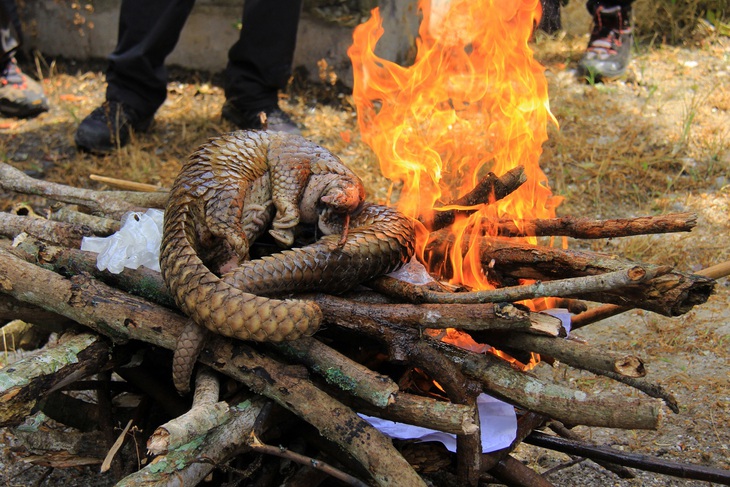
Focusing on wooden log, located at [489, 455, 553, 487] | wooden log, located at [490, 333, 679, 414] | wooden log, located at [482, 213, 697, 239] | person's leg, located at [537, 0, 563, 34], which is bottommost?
wooden log, located at [489, 455, 553, 487]

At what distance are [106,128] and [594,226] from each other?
399 cm

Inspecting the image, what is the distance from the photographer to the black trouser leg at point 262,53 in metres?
5.22

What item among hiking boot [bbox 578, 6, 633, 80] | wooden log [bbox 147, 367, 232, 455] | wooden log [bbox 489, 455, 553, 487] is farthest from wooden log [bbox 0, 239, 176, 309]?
hiking boot [bbox 578, 6, 633, 80]

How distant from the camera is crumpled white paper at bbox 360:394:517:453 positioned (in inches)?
90.4

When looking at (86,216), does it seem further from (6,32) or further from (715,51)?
(715,51)

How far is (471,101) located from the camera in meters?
3.34

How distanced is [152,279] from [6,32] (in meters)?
4.55

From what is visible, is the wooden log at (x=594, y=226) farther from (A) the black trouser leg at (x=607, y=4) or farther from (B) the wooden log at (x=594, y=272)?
(A) the black trouser leg at (x=607, y=4)

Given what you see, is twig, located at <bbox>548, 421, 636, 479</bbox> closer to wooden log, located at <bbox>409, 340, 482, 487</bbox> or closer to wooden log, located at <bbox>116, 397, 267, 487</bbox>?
wooden log, located at <bbox>409, 340, 482, 487</bbox>

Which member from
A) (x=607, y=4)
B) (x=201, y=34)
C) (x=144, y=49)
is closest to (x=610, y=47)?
(x=607, y=4)

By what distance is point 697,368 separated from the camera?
3479 millimetres

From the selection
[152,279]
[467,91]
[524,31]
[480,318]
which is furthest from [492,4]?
[152,279]

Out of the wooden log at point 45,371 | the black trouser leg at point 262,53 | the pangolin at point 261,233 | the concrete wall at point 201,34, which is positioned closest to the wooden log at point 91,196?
the pangolin at point 261,233

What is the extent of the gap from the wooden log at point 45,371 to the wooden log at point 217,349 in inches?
2.9
